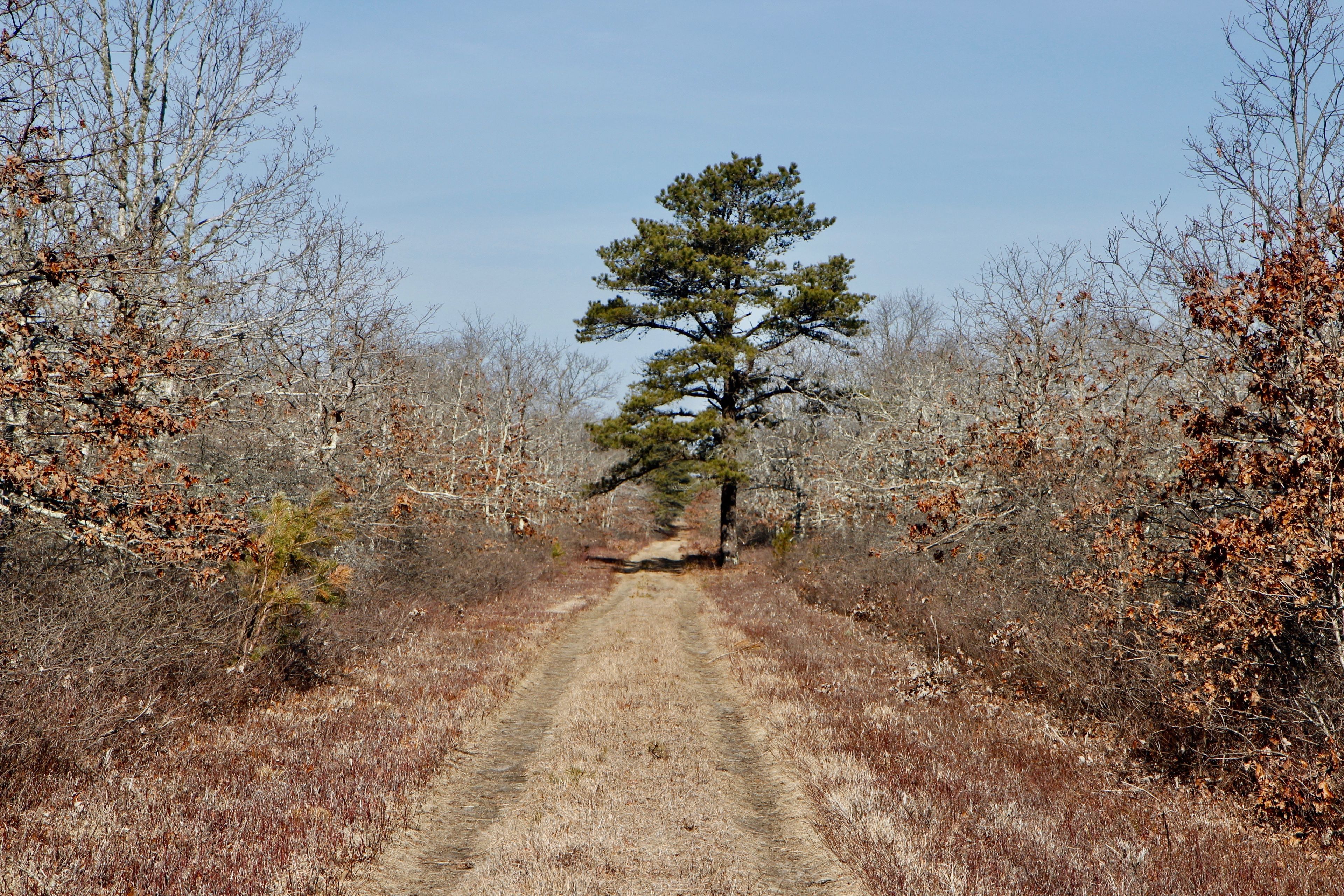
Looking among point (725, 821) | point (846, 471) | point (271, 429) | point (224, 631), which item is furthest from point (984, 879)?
point (846, 471)

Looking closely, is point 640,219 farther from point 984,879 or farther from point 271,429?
point 984,879

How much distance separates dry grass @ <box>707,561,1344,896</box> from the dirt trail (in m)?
0.45

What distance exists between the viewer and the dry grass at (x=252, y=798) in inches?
219

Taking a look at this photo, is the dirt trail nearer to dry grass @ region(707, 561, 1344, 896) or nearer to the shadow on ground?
→ dry grass @ region(707, 561, 1344, 896)

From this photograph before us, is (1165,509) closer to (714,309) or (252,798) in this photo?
(252,798)

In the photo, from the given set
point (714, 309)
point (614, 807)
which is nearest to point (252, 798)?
point (614, 807)

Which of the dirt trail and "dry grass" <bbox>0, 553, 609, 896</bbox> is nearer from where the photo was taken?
"dry grass" <bbox>0, 553, 609, 896</bbox>

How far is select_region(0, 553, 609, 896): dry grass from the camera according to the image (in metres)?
5.56

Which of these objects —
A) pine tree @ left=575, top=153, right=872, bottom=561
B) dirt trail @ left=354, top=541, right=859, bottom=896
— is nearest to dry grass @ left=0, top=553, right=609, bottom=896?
dirt trail @ left=354, top=541, right=859, bottom=896

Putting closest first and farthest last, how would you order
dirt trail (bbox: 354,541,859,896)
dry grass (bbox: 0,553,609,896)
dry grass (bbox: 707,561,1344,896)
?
dry grass (bbox: 0,553,609,896)
dry grass (bbox: 707,561,1344,896)
dirt trail (bbox: 354,541,859,896)

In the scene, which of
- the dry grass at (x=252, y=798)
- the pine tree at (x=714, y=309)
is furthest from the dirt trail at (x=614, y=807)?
the pine tree at (x=714, y=309)

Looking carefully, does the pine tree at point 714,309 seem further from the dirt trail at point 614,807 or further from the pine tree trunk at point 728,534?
the dirt trail at point 614,807

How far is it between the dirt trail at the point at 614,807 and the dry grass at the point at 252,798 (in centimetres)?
40

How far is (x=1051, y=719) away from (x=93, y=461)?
1167 centimetres
